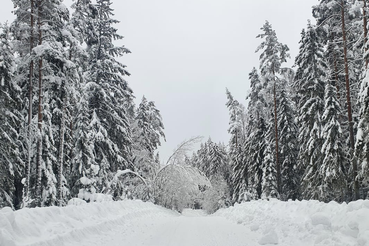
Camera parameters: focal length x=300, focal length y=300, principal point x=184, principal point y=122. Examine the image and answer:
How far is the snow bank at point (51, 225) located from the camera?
5203 millimetres

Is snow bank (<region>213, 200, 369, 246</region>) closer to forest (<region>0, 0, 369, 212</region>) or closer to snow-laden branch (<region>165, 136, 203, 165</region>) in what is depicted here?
forest (<region>0, 0, 369, 212</region>)

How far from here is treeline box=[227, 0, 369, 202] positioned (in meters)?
15.7

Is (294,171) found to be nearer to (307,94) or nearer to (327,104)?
(307,94)

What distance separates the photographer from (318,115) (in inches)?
826

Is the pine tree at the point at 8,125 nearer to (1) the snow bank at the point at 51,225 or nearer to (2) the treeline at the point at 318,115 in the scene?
(1) the snow bank at the point at 51,225

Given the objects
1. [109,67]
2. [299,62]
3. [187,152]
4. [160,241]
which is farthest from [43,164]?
[299,62]

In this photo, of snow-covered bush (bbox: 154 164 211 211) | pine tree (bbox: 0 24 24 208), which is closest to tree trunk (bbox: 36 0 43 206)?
pine tree (bbox: 0 24 24 208)

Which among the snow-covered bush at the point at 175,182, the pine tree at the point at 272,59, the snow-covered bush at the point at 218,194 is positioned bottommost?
the snow-covered bush at the point at 218,194

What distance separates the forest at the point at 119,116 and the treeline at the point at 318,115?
88mm

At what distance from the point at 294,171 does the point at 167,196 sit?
12573mm

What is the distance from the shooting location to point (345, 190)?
18.9 meters

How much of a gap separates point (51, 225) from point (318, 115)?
19.2 metres

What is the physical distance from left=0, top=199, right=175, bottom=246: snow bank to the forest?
15.1 feet

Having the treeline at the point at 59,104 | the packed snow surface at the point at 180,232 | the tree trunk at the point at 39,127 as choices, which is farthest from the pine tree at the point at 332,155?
the tree trunk at the point at 39,127
